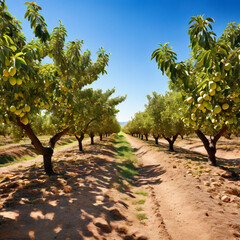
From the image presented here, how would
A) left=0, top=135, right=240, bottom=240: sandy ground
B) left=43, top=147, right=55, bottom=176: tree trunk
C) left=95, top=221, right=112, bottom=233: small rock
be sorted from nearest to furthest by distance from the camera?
left=0, top=135, right=240, bottom=240: sandy ground < left=95, top=221, right=112, bottom=233: small rock < left=43, top=147, right=55, bottom=176: tree trunk

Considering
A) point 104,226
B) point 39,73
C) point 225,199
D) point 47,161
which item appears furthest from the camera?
point 47,161

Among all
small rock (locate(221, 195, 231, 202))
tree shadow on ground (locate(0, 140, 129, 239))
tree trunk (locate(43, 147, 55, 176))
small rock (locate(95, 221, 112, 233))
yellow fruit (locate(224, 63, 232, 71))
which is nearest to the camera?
yellow fruit (locate(224, 63, 232, 71))

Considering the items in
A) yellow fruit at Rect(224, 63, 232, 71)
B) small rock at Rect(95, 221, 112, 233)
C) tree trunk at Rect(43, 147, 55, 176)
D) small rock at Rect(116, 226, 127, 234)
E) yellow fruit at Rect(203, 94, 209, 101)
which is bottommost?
small rock at Rect(116, 226, 127, 234)

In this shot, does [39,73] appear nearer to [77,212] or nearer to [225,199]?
[77,212]

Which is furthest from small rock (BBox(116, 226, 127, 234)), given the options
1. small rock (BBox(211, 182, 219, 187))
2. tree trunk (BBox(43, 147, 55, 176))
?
tree trunk (BBox(43, 147, 55, 176))

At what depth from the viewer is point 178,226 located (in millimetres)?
4777

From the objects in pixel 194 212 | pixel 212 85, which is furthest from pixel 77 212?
pixel 212 85

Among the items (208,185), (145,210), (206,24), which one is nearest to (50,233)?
(145,210)

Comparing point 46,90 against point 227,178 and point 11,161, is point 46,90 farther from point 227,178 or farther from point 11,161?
point 11,161

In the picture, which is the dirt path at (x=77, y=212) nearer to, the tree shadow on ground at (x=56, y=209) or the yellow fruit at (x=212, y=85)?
the tree shadow on ground at (x=56, y=209)

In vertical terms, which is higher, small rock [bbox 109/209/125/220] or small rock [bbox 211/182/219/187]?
small rock [bbox 211/182/219/187]

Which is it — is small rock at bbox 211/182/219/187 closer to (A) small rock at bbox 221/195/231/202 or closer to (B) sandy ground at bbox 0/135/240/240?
(B) sandy ground at bbox 0/135/240/240

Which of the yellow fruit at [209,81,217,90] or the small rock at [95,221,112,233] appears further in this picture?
the small rock at [95,221,112,233]

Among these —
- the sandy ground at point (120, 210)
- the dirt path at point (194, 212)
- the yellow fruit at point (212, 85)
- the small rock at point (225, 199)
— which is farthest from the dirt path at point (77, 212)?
the yellow fruit at point (212, 85)
